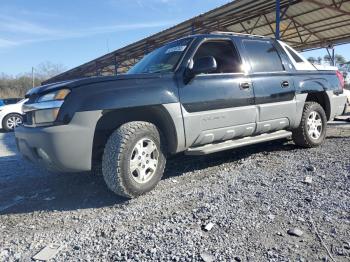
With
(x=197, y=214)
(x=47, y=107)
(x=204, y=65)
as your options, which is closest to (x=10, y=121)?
(x=47, y=107)

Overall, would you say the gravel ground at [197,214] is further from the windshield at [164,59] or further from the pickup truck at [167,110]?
the windshield at [164,59]

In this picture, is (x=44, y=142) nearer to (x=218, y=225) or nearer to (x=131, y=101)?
(x=131, y=101)

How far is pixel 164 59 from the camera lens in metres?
4.46

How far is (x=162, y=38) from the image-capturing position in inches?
707

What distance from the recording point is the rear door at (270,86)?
15.8 feet

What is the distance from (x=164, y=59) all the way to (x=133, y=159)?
1505mm

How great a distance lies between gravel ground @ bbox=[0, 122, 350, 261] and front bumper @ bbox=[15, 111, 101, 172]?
0.50 m

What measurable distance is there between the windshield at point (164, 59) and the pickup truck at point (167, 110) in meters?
0.02

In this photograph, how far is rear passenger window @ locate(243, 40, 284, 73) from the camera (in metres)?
4.93

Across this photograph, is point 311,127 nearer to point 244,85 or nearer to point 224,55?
point 244,85

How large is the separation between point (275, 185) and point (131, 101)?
1.84 metres

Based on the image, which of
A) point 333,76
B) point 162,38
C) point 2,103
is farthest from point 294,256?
point 162,38

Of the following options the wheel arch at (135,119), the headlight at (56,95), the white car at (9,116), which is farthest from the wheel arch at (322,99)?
the white car at (9,116)

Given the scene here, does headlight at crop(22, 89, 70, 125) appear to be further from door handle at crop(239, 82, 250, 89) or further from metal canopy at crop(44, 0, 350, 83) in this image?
metal canopy at crop(44, 0, 350, 83)
